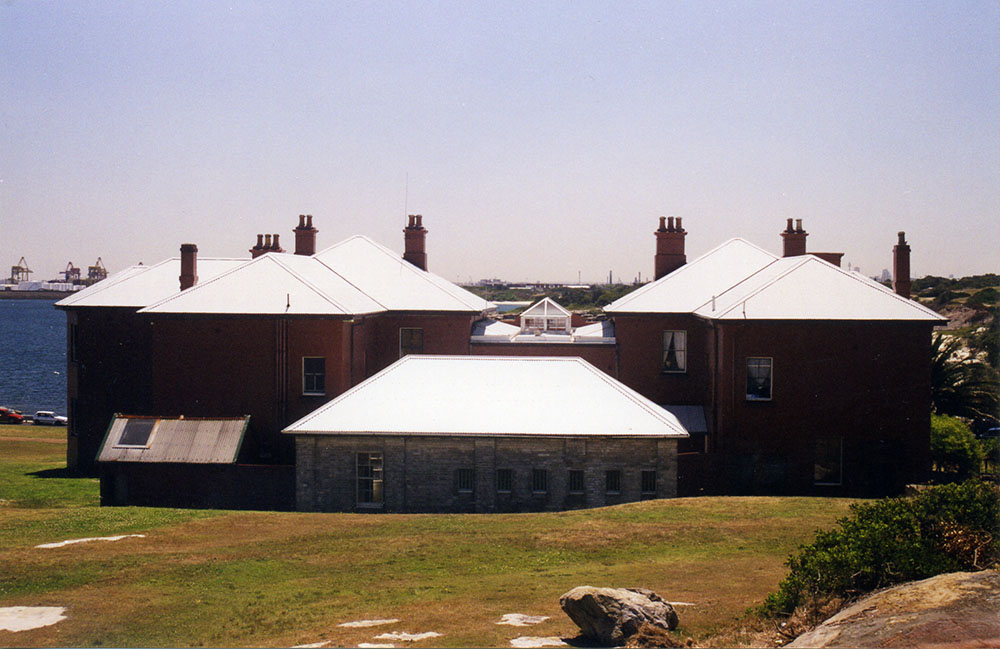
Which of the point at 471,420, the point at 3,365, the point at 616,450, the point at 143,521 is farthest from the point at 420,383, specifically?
the point at 3,365

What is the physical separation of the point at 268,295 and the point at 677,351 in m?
17.2

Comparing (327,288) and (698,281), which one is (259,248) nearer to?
(327,288)

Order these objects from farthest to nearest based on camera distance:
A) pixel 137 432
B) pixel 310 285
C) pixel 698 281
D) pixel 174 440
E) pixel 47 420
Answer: pixel 47 420
pixel 698 281
pixel 310 285
pixel 137 432
pixel 174 440

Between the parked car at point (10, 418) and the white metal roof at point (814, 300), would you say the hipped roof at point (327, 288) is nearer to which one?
the white metal roof at point (814, 300)

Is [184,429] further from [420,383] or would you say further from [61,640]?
[61,640]

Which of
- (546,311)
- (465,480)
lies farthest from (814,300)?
(546,311)

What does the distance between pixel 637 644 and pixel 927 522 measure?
525 centimetres

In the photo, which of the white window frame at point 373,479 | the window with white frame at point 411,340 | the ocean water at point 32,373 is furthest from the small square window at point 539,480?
the ocean water at point 32,373

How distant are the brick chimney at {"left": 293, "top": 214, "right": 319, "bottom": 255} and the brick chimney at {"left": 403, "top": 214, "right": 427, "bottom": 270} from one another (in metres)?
5.01

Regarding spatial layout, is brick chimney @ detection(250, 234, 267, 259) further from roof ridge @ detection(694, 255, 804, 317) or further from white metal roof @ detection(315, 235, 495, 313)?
roof ridge @ detection(694, 255, 804, 317)

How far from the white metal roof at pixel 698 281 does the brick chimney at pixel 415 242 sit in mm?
12580

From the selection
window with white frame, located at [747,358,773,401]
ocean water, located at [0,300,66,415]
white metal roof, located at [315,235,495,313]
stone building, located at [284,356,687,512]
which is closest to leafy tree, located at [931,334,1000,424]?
window with white frame, located at [747,358,773,401]

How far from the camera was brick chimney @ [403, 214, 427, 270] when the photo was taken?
163ft

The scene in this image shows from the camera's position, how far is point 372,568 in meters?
19.8
